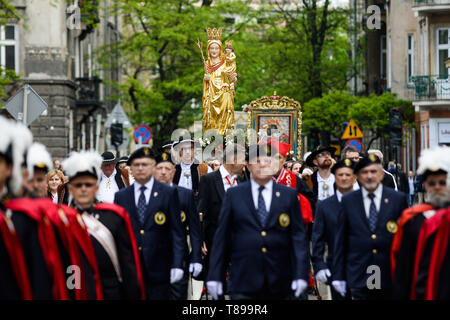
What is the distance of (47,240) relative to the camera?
6.51 metres

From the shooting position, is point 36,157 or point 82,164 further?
point 82,164

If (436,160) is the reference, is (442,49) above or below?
above

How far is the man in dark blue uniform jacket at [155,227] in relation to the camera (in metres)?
9.76

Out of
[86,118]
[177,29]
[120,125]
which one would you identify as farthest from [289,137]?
[86,118]

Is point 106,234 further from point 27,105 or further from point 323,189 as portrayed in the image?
point 27,105

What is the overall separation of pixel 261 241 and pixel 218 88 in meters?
18.1

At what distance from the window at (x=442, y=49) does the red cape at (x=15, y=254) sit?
119 ft

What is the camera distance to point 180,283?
9906 mm

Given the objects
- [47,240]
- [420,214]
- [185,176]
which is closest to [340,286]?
[420,214]

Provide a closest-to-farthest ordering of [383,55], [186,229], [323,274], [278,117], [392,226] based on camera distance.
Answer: [392,226] < [323,274] < [186,229] < [278,117] < [383,55]

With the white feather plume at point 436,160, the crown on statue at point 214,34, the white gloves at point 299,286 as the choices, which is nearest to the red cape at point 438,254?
the white feather plume at point 436,160

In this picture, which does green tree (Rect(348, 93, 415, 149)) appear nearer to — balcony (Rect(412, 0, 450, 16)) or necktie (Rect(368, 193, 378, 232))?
balcony (Rect(412, 0, 450, 16))
